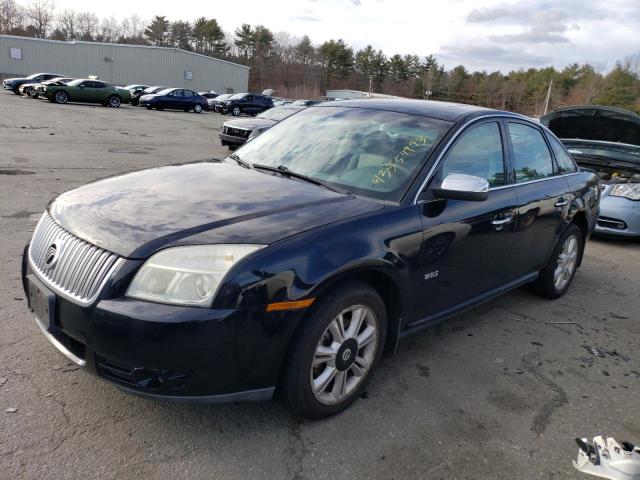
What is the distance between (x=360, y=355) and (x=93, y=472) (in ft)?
4.58

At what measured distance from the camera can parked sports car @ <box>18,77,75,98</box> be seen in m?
27.7

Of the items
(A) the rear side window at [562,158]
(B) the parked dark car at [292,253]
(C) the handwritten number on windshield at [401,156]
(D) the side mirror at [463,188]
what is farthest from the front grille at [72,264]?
(A) the rear side window at [562,158]

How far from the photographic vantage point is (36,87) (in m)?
28.4

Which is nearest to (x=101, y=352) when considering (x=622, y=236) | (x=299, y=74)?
(x=622, y=236)

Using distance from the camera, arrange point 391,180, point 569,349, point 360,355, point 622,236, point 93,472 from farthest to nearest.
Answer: point 622,236 → point 569,349 → point 391,180 → point 360,355 → point 93,472

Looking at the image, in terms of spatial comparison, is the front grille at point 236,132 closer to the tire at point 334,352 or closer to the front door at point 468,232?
the front door at point 468,232

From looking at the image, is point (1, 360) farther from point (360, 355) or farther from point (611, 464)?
point (611, 464)

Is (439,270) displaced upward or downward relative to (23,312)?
upward

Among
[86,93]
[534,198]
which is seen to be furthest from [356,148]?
[86,93]

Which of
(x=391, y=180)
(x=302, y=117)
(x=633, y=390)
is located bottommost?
(x=633, y=390)

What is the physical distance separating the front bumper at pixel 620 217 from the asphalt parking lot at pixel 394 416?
120 inches

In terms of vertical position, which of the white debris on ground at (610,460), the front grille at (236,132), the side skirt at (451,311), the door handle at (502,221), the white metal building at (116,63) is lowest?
the white debris on ground at (610,460)

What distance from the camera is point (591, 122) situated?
866 cm

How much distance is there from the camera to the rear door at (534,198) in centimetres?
391
